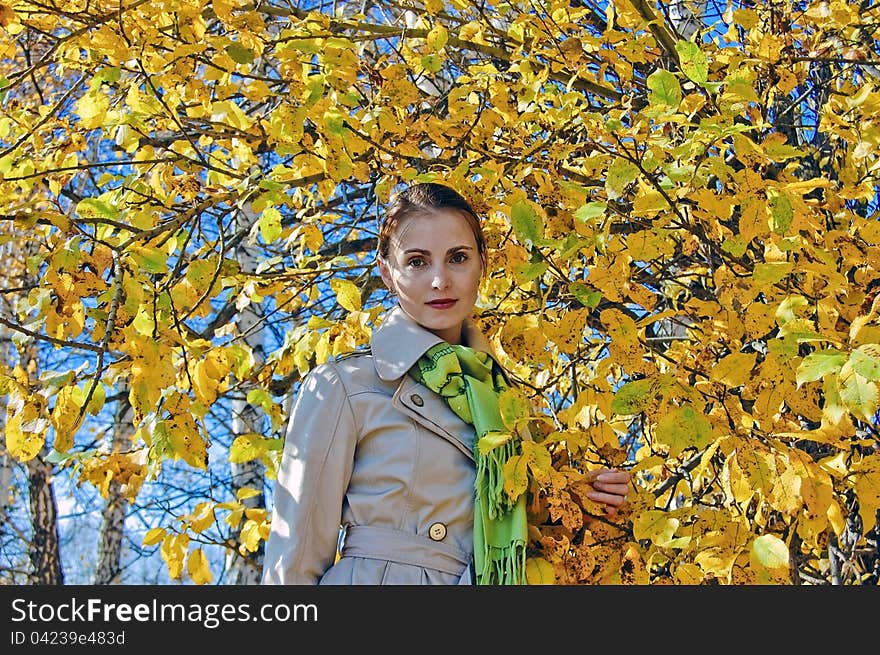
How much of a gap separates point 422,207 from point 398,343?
29cm

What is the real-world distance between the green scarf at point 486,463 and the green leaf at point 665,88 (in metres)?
0.63

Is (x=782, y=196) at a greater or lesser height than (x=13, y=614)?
greater

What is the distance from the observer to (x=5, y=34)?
287 cm

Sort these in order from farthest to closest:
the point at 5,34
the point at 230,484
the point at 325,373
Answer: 1. the point at 230,484
2. the point at 5,34
3. the point at 325,373

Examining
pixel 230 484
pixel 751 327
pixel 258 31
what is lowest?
pixel 751 327

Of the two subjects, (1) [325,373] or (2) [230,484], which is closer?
(1) [325,373]

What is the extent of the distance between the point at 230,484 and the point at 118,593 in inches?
128

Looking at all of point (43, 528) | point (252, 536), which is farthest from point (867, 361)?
point (43, 528)

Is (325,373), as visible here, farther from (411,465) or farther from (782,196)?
(782,196)

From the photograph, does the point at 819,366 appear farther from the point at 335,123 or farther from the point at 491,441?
the point at 335,123

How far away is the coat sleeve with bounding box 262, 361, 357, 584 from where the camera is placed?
167cm

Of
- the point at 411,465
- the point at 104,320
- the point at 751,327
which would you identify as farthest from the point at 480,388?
the point at 104,320

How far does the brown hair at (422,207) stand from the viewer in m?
1.96

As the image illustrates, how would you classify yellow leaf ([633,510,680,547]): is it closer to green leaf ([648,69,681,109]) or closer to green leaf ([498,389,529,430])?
green leaf ([498,389,529,430])
